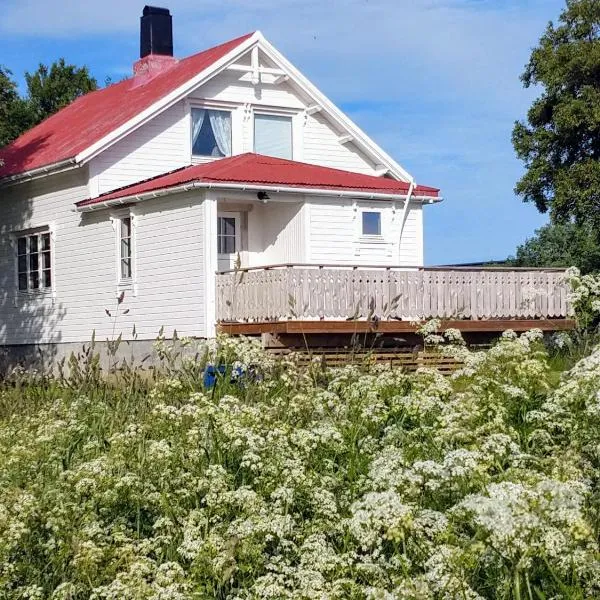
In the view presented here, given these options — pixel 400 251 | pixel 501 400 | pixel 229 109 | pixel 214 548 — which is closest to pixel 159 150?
pixel 229 109

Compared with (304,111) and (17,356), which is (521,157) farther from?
(17,356)

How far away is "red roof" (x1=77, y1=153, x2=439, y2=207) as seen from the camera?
84.6ft

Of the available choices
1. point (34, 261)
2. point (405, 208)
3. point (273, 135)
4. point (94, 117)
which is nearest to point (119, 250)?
point (34, 261)

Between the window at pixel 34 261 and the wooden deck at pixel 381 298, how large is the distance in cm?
774

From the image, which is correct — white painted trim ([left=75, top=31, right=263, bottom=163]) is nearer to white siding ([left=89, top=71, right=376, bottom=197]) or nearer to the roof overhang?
white siding ([left=89, top=71, right=376, bottom=197])

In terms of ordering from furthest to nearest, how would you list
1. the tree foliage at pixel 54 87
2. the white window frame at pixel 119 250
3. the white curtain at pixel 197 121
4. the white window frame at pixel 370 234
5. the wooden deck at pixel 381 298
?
the tree foliage at pixel 54 87 < the white curtain at pixel 197 121 < the white window frame at pixel 370 234 < the white window frame at pixel 119 250 < the wooden deck at pixel 381 298

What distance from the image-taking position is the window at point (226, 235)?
27906 mm

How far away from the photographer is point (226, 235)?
2794cm

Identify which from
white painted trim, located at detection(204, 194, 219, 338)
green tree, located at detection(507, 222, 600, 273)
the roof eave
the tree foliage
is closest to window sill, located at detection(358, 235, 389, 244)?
white painted trim, located at detection(204, 194, 219, 338)

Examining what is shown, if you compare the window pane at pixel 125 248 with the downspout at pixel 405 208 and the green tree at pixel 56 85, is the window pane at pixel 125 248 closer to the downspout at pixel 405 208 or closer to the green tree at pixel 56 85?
the downspout at pixel 405 208

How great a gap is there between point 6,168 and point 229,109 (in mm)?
6575

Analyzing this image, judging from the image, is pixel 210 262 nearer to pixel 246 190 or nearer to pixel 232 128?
pixel 246 190

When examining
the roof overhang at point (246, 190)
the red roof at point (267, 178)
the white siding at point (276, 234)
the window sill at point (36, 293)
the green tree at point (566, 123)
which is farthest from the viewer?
the green tree at point (566, 123)

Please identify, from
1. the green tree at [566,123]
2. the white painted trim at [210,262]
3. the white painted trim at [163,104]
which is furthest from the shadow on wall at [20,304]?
the green tree at [566,123]
